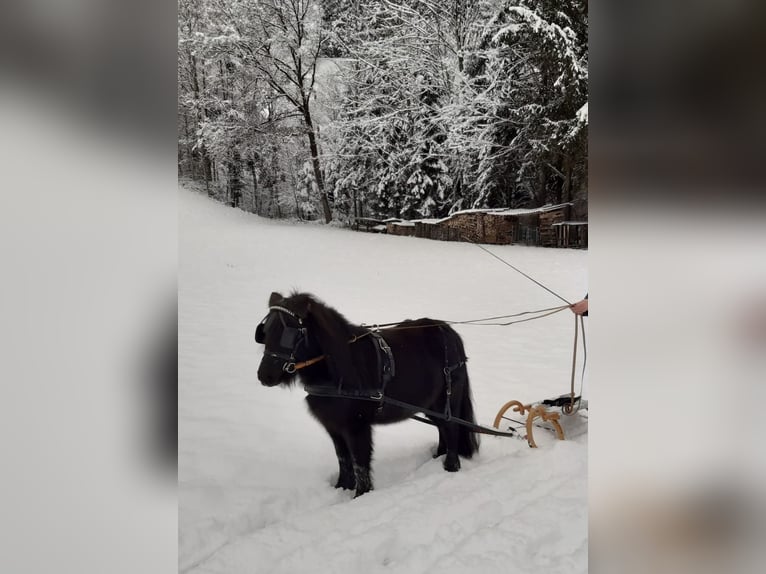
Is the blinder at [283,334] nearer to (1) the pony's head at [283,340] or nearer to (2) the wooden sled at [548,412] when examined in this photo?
(1) the pony's head at [283,340]

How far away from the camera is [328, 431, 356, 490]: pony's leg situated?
1.20m

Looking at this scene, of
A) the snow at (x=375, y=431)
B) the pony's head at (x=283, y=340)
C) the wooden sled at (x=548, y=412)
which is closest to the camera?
the snow at (x=375, y=431)

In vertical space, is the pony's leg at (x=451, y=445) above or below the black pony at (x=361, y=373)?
below

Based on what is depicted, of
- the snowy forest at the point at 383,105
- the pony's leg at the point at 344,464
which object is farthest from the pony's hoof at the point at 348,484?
the snowy forest at the point at 383,105

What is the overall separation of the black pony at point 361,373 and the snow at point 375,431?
11cm

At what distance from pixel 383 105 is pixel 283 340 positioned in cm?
119

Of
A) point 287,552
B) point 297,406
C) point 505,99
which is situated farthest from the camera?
point 505,99

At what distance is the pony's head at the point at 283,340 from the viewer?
1012 mm
